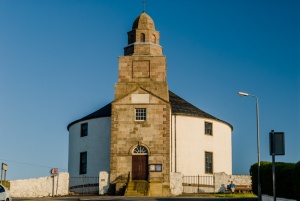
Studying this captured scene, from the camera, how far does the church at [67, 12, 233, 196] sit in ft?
156

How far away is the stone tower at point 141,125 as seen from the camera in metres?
47.2

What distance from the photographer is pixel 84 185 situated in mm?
51719

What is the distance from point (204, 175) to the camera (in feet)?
176

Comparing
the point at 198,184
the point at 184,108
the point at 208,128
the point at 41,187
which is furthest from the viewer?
the point at 208,128

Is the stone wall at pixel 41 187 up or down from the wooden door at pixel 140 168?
down

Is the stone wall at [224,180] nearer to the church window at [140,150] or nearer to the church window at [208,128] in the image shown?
the church window at [208,128]

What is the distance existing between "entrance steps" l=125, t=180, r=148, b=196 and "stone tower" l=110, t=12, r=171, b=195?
0.76 m

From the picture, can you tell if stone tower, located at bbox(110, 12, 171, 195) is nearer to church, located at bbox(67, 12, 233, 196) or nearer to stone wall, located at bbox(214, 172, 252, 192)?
church, located at bbox(67, 12, 233, 196)

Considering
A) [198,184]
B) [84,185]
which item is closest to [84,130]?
[84,185]

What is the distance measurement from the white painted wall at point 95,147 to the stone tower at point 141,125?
5.28 meters

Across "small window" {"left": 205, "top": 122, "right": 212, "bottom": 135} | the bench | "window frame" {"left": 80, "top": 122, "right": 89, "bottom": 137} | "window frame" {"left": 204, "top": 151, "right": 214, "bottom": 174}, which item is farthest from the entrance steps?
"small window" {"left": 205, "top": 122, "right": 212, "bottom": 135}

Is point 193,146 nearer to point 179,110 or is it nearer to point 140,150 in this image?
point 179,110

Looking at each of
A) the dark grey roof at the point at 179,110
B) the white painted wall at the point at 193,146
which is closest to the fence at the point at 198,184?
the white painted wall at the point at 193,146

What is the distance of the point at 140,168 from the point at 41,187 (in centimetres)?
865
